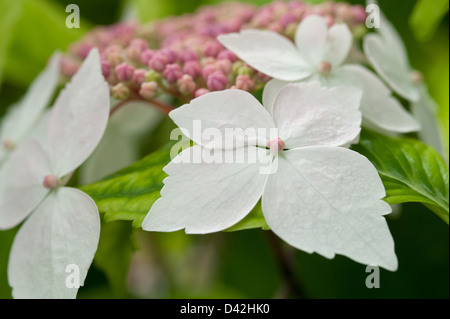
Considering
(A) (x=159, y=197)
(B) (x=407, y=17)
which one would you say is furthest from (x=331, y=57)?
(B) (x=407, y=17)

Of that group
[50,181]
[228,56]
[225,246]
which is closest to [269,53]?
[228,56]

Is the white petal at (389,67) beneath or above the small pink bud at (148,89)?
beneath

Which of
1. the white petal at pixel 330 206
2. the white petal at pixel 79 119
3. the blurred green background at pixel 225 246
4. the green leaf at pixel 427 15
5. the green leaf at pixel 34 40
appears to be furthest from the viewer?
the green leaf at pixel 34 40

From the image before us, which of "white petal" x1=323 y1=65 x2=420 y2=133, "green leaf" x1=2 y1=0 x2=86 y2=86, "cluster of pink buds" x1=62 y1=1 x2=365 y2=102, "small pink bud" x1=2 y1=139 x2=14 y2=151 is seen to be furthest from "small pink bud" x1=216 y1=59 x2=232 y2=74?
"green leaf" x1=2 y1=0 x2=86 y2=86

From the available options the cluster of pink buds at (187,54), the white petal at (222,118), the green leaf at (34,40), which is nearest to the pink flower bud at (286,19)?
the cluster of pink buds at (187,54)

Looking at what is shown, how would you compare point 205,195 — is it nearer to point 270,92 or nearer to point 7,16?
point 270,92

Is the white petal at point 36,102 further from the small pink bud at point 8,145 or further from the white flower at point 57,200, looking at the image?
the white flower at point 57,200
